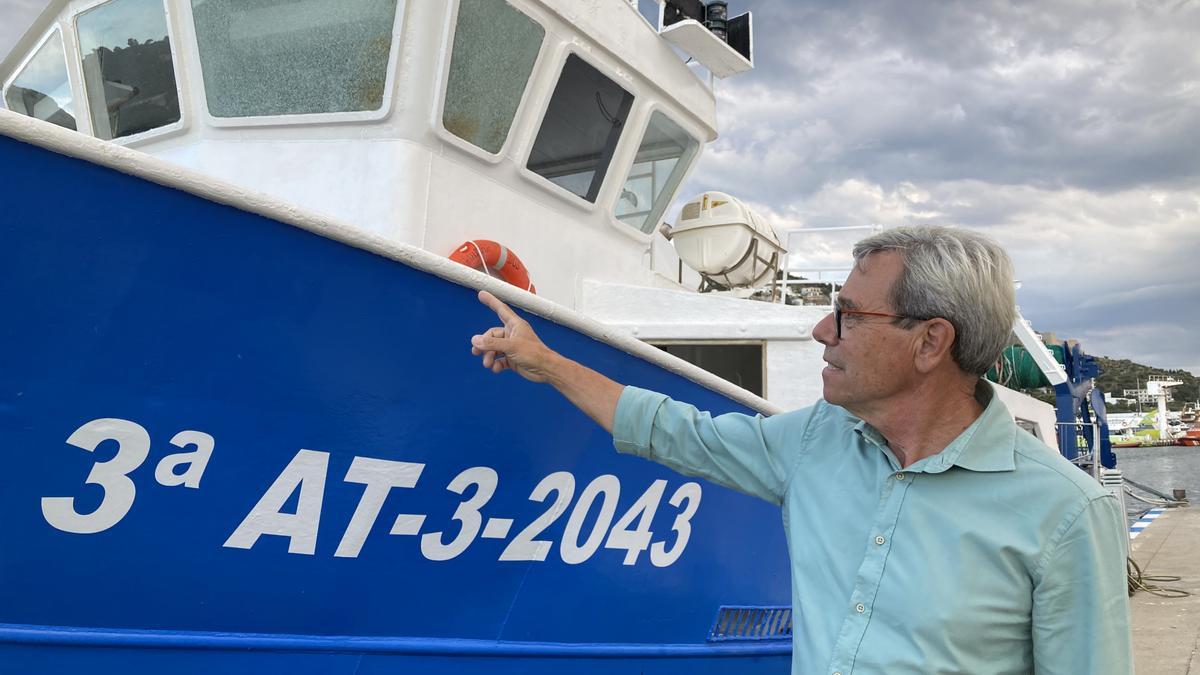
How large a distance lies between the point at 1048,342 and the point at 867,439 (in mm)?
9198

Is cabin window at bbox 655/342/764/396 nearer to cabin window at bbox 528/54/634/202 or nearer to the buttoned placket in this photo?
cabin window at bbox 528/54/634/202

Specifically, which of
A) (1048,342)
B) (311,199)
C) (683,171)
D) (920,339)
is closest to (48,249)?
(920,339)

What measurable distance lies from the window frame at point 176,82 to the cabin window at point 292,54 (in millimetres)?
110

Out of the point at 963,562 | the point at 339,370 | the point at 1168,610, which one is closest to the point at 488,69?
the point at 339,370

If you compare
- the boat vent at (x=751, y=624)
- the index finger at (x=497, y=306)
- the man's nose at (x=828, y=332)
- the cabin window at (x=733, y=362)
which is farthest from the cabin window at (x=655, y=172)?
the man's nose at (x=828, y=332)

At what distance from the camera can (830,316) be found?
1.73 meters

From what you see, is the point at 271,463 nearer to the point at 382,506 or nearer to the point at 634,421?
the point at 382,506

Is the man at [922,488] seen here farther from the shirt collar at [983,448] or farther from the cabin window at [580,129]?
the cabin window at [580,129]

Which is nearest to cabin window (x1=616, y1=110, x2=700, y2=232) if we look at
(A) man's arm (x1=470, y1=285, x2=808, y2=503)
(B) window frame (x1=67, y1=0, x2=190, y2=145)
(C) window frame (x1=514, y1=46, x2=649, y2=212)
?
(C) window frame (x1=514, y1=46, x2=649, y2=212)

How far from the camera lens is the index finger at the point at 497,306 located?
210 cm

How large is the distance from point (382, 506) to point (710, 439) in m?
0.86

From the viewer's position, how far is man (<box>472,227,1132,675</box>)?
4.40 ft

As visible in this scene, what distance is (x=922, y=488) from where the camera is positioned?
1.47 meters

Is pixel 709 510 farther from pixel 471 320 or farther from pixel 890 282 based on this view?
pixel 890 282
